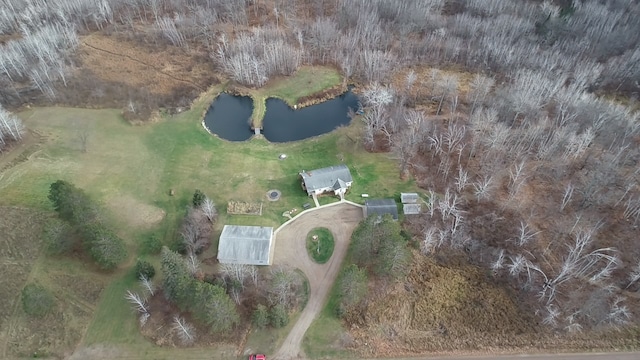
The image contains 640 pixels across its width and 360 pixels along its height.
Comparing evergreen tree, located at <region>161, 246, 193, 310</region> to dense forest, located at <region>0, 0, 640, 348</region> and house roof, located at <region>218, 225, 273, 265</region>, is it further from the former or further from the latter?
dense forest, located at <region>0, 0, 640, 348</region>

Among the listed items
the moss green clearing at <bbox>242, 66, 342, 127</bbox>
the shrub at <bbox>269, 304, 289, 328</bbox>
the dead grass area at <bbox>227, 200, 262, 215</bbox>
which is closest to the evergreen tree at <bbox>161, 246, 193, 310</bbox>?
the shrub at <bbox>269, 304, 289, 328</bbox>

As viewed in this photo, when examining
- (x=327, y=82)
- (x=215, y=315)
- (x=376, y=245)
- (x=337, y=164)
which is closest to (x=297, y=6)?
(x=327, y=82)

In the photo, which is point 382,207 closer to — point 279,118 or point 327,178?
point 327,178

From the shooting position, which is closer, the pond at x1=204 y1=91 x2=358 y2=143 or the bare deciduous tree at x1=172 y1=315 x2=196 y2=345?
the bare deciduous tree at x1=172 y1=315 x2=196 y2=345

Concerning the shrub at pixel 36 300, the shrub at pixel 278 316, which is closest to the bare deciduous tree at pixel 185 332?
the shrub at pixel 278 316

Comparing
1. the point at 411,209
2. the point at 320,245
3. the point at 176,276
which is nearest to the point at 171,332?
the point at 176,276

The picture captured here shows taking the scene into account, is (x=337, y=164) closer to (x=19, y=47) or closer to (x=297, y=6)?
(x=297, y=6)

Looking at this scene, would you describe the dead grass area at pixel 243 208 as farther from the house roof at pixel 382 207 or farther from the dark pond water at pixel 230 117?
the dark pond water at pixel 230 117
